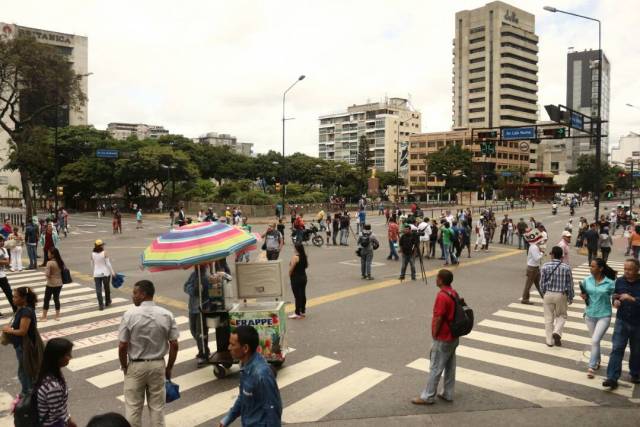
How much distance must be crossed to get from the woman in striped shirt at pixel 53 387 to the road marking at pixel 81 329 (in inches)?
253

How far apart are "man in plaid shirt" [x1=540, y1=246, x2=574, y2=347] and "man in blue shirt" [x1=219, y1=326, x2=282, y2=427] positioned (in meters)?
6.61

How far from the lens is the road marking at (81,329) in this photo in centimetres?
1017

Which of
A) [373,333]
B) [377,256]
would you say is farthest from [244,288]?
[377,256]

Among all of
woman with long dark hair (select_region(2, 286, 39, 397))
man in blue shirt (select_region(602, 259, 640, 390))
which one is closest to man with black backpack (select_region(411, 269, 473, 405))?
man in blue shirt (select_region(602, 259, 640, 390))

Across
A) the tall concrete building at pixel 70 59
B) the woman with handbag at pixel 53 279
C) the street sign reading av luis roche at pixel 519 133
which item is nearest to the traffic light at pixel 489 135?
the street sign reading av luis roche at pixel 519 133

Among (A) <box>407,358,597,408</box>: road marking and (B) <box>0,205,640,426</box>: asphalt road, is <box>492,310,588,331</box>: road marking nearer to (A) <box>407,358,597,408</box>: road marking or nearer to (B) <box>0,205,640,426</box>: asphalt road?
(B) <box>0,205,640,426</box>: asphalt road

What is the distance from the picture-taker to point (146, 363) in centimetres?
522

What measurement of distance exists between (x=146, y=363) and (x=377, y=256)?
17.8 meters

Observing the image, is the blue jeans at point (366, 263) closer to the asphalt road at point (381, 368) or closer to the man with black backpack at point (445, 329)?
the asphalt road at point (381, 368)

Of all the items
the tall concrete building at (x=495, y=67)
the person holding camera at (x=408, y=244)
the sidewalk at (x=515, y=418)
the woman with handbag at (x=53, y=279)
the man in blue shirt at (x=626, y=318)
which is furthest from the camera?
the tall concrete building at (x=495, y=67)

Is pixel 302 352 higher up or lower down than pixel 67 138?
lower down

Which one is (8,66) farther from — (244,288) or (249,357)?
(249,357)

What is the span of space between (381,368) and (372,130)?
135923 mm

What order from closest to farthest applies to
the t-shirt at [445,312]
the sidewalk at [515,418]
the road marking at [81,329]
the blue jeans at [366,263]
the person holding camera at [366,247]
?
the sidewalk at [515,418] < the t-shirt at [445,312] < the road marking at [81,329] < the person holding camera at [366,247] < the blue jeans at [366,263]
